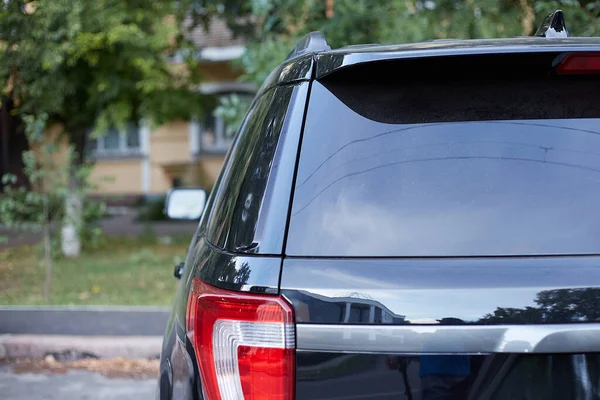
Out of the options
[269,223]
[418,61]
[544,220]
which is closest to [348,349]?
[269,223]

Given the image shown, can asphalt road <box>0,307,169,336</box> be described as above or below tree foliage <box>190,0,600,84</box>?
below

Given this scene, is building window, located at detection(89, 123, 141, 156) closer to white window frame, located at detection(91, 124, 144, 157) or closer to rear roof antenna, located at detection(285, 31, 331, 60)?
white window frame, located at detection(91, 124, 144, 157)

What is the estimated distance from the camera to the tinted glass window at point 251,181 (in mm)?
1521

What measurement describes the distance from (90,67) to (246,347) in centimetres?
838

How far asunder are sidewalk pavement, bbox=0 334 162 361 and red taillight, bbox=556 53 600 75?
420 centimetres

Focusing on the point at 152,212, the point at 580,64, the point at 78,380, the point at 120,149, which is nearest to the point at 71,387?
the point at 78,380

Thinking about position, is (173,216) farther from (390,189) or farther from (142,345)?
(142,345)

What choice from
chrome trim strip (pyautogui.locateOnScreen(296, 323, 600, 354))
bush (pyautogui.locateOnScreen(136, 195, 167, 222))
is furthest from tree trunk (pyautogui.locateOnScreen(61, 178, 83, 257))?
chrome trim strip (pyautogui.locateOnScreen(296, 323, 600, 354))

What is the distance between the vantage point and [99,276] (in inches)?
321

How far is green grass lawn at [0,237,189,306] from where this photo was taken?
269 inches

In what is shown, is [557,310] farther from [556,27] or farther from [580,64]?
[556,27]

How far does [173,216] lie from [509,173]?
2.00 meters

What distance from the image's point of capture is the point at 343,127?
1545 millimetres

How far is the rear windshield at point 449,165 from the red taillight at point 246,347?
158mm
